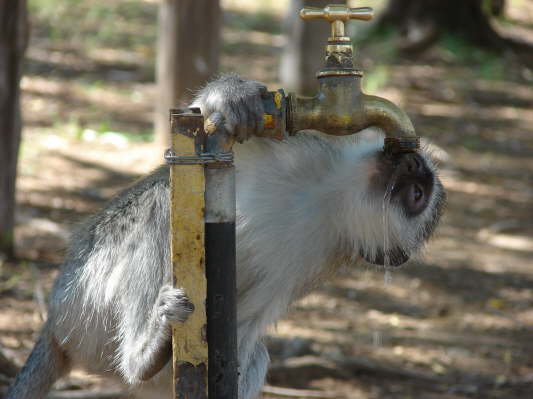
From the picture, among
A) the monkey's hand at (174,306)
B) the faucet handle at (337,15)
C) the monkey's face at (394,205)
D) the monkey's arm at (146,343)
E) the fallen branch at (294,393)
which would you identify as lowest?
the fallen branch at (294,393)

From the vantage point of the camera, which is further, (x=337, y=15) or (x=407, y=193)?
(x=407, y=193)

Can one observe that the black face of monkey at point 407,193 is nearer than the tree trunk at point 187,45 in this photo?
Yes

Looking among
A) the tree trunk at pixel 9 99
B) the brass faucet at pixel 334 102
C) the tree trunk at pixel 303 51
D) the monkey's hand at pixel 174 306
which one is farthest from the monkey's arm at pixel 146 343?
the tree trunk at pixel 303 51

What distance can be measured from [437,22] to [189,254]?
32.9ft

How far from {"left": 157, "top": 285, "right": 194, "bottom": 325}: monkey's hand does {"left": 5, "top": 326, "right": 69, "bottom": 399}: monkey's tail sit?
81 centimetres

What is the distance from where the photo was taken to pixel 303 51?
8125 millimetres

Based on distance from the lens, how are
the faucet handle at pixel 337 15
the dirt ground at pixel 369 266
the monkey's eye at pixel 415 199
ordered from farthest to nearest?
1. the dirt ground at pixel 369 266
2. the monkey's eye at pixel 415 199
3. the faucet handle at pixel 337 15

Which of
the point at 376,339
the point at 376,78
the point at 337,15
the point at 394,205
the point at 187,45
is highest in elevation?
the point at 376,78

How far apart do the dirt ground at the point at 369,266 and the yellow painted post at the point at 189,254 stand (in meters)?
1.02

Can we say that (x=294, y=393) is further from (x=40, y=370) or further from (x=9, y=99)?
(x=9, y=99)

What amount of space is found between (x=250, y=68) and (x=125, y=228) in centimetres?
727

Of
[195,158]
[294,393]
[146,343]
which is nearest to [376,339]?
[294,393]

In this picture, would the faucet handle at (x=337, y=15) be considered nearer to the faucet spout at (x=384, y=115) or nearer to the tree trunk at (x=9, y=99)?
the faucet spout at (x=384, y=115)

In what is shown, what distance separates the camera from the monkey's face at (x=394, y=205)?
102 inches
